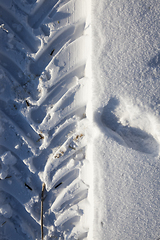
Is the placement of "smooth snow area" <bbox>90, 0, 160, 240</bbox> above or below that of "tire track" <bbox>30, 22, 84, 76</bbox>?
below

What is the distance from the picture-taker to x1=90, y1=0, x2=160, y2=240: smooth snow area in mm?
736

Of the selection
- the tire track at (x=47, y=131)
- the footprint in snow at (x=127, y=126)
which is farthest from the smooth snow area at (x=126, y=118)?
the tire track at (x=47, y=131)

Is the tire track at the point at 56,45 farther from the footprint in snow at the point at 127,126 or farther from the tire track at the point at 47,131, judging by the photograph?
the footprint in snow at the point at 127,126

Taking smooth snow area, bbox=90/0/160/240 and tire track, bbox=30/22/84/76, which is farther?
tire track, bbox=30/22/84/76

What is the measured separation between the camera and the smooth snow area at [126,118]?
0.74 meters

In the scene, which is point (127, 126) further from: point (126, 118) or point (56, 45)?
point (56, 45)

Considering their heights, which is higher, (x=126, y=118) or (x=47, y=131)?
(x=47, y=131)

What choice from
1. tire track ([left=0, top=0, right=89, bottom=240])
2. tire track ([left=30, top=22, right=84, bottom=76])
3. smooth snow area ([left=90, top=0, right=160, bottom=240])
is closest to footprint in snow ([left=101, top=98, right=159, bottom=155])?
smooth snow area ([left=90, top=0, right=160, bottom=240])

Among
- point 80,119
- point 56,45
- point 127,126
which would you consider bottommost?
point 127,126

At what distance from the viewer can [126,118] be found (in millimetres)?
808

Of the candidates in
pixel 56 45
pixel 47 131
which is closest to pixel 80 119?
pixel 47 131

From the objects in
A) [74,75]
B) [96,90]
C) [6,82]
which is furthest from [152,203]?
[6,82]

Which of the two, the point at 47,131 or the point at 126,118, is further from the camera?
the point at 47,131

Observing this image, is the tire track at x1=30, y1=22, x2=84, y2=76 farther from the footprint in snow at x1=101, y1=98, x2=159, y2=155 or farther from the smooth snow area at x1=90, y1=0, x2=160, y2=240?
the footprint in snow at x1=101, y1=98, x2=159, y2=155
